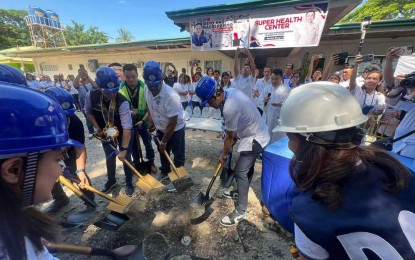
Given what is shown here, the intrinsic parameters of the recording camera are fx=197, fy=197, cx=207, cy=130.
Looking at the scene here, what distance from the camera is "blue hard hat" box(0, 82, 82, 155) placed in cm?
66

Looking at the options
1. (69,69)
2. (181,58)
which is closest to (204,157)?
(181,58)

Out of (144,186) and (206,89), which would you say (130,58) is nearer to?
(144,186)

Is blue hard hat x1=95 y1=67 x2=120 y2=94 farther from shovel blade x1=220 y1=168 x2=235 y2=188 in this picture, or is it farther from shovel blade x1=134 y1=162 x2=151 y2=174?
shovel blade x1=220 y1=168 x2=235 y2=188

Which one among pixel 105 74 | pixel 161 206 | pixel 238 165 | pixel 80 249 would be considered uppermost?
pixel 105 74

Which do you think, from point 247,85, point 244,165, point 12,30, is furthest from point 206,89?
point 12,30

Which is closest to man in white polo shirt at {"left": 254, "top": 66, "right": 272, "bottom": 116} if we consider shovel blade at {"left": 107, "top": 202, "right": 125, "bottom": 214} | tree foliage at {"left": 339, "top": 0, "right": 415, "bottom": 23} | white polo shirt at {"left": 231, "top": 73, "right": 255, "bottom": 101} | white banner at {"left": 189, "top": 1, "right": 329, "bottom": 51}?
white polo shirt at {"left": 231, "top": 73, "right": 255, "bottom": 101}

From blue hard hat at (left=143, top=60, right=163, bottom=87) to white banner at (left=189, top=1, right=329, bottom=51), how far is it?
3814mm

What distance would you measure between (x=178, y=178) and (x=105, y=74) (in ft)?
6.14

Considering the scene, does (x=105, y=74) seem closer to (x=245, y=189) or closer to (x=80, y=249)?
(x=80, y=249)

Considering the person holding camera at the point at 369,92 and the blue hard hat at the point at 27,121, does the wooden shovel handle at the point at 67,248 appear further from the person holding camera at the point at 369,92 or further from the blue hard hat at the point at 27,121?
the person holding camera at the point at 369,92

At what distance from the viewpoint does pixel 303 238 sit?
0.89 m

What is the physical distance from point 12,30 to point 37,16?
689 inches

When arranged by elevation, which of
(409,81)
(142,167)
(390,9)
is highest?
(390,9)

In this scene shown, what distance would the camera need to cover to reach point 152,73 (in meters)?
2.96
